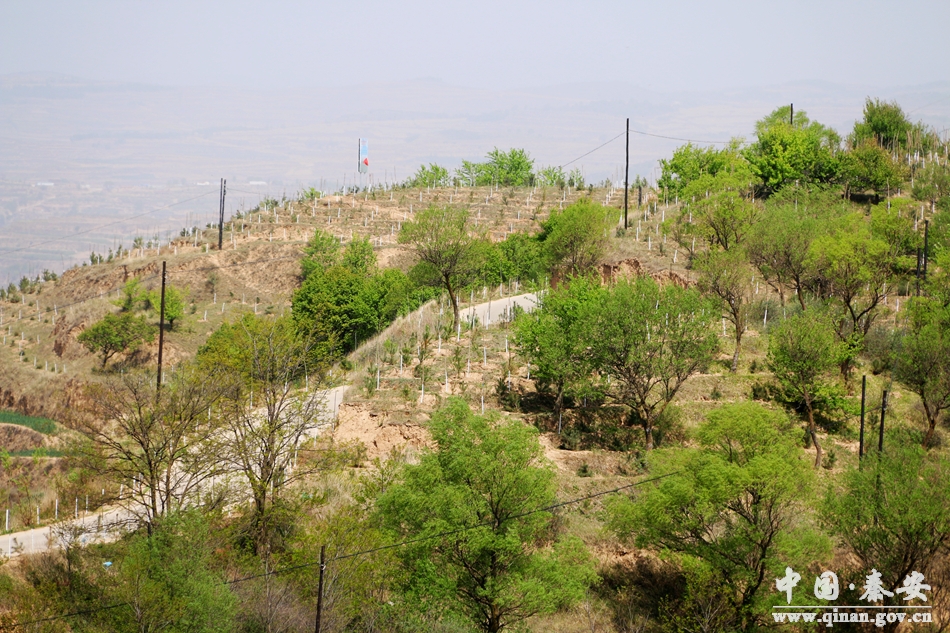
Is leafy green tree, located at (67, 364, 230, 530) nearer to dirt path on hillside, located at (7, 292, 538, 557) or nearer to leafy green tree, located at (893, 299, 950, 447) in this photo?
dirt path on hillside, located at (7, 292, 538, 557)

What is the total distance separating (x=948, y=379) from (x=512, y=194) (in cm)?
5009

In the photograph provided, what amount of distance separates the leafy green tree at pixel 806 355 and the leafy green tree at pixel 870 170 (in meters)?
31.2

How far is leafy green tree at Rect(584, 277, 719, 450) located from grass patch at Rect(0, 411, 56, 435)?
100 ft

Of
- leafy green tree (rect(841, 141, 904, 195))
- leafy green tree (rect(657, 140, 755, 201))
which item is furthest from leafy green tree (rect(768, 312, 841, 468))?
leafy green tree (rect(841, 141, 904, 195))

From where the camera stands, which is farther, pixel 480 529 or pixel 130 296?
pixel 130 296

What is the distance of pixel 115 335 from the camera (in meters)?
58.8

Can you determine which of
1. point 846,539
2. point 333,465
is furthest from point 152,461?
point 846,539

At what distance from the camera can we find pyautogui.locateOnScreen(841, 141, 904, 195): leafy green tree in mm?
64938

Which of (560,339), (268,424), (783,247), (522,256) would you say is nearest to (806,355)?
(783,247)

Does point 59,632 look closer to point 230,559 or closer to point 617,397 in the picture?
point 230,559

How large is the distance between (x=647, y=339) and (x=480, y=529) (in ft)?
46.8

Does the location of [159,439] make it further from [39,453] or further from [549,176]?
Answer: [549,176]

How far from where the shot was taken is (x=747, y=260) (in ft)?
145

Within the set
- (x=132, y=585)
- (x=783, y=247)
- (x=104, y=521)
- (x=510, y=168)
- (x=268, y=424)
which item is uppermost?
(x=510, y=168)
